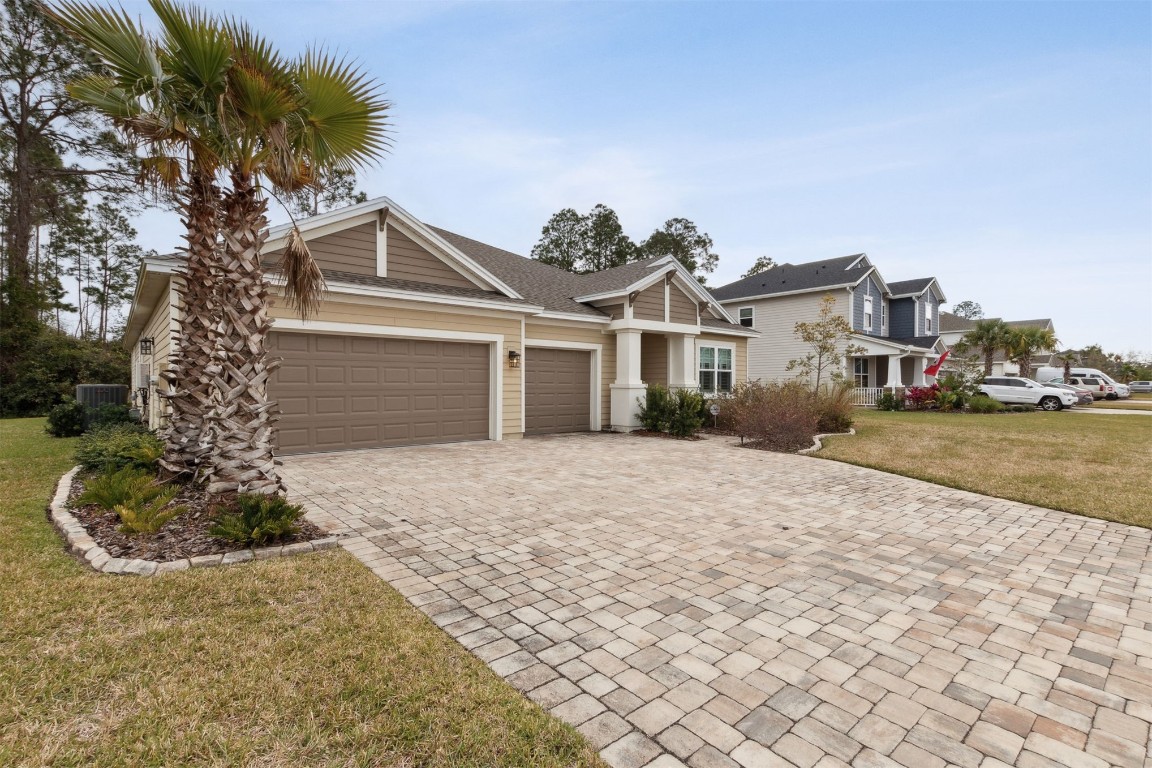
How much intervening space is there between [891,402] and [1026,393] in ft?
21.2

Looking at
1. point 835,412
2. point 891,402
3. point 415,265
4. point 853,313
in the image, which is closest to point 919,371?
point 853,313

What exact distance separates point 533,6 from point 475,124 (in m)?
4.40

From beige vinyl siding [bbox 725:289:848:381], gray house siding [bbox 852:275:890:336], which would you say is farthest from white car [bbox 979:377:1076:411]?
beige vinyl siding [bbox 725:289:848:381]

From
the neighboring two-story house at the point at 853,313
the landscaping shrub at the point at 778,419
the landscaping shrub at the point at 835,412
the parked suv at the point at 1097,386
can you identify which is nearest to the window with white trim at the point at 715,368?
the landscaping shrub at the point at 835,412

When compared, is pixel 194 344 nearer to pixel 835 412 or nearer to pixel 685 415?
pixel 685 415

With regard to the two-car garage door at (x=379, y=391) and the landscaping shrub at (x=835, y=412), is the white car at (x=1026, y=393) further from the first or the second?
the two-car garage door at (x=379, y=391)

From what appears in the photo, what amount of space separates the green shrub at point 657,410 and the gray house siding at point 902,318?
22.6 meters

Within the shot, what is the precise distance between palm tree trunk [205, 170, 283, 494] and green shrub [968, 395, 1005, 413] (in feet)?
82.0

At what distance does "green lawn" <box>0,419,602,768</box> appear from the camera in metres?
2.10

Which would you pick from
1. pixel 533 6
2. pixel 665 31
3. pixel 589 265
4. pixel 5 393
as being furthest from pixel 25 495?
pixel 589 265

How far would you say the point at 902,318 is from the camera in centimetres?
2892

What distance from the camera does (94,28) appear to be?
4.53m

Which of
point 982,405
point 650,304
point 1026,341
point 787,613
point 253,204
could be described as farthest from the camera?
point 1026,341

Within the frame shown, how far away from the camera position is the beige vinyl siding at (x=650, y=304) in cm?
1366
